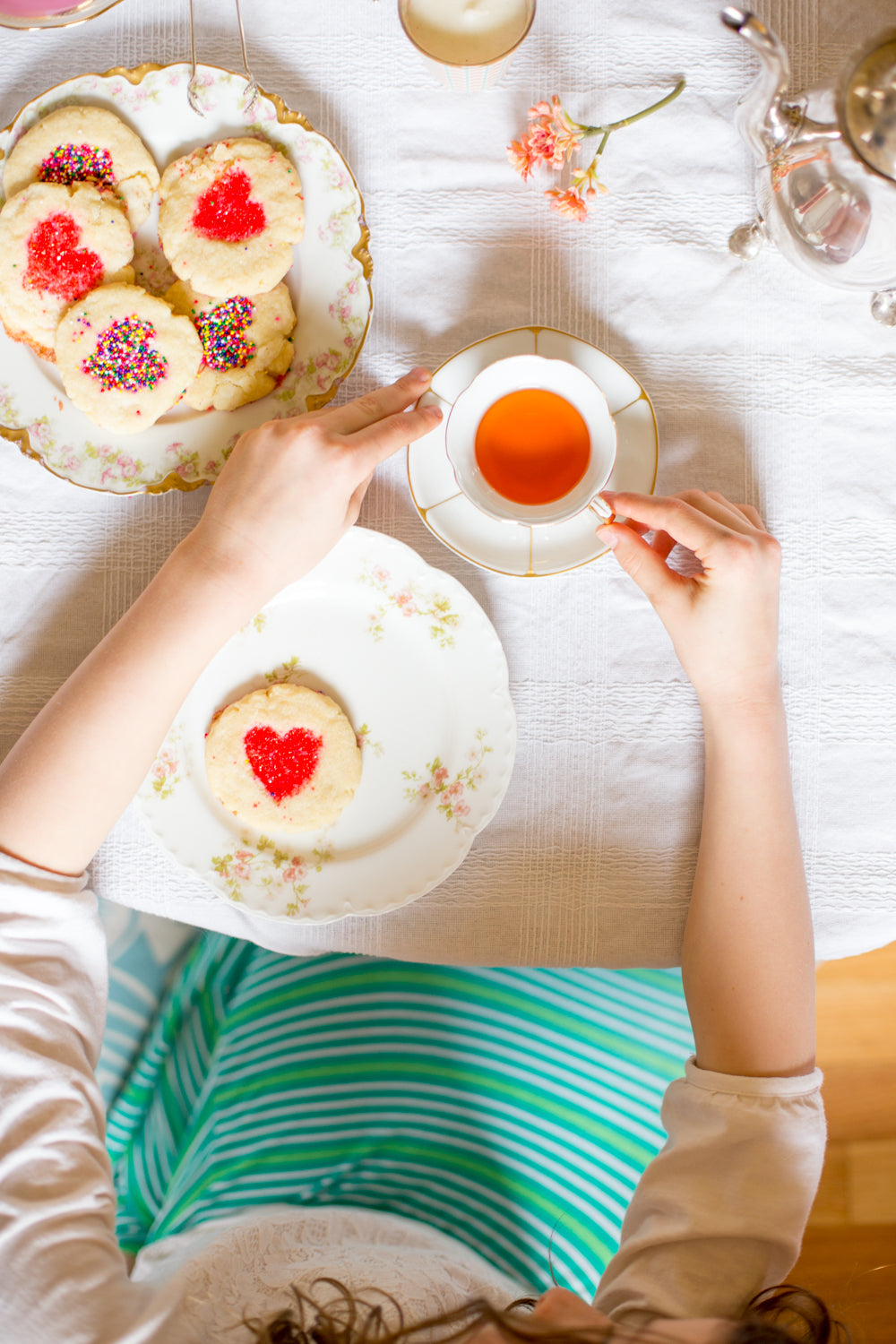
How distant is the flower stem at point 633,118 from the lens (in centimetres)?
90

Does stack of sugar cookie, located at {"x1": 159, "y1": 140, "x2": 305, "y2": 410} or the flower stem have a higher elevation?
the flower stem

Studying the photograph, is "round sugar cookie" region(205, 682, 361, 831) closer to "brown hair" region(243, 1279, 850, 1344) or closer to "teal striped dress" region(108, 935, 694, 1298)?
"teal striped dress" region(108, 935, 694, 1298)

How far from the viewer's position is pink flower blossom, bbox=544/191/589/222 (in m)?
0.91

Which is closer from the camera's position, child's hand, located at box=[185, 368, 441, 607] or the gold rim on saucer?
the gold rim on saucer

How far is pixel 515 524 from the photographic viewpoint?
0.90 meters

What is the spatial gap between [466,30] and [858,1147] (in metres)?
1.46

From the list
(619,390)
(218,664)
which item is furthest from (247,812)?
(619,390)

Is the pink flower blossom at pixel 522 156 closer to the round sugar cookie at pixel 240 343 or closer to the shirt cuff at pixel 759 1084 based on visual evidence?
the round sugar cookie at pixel 240 343

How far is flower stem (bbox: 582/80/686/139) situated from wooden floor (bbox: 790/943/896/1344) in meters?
1.06

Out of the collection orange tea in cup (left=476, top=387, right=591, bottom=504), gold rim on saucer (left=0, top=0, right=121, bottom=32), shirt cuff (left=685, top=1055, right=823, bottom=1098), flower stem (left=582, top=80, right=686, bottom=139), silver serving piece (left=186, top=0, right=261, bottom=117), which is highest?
silver serving piece (left=186, top=0, right=261, bottom=117)

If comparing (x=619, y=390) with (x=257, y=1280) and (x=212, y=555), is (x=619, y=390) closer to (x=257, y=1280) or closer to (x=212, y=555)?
(x=212, y=555)

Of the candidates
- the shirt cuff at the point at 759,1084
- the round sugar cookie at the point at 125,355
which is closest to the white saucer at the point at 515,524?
the round sugar cookie at the point at 125,355

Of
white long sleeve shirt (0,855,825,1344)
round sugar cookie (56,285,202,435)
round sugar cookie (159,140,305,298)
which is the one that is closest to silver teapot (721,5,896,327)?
round sugar cookie (159,140,305,298)

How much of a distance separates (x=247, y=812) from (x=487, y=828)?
0.24m
